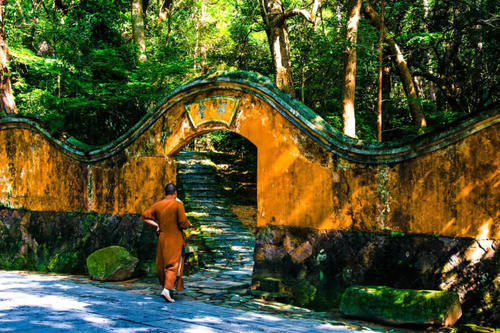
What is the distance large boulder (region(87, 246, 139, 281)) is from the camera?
901 cm

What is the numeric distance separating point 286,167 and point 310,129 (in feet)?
2.63

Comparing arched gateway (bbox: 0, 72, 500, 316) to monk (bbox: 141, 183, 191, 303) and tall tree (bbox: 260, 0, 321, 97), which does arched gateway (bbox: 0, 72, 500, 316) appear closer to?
monk (bbox: 141, 183, 191, 303)

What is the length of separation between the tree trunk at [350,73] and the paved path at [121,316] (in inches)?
295

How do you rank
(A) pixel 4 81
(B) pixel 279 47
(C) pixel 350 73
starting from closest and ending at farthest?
(C) pixel 350 73 → (A) pixel 4 81 → (B) pixel 279 47

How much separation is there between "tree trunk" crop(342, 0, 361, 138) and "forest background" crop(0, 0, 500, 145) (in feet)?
0.14

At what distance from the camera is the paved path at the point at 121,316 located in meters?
4.86

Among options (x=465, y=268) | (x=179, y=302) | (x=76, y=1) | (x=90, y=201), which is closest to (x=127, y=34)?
(x=76, y=1)

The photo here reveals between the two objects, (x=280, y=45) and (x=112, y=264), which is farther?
(x=280, y=45)

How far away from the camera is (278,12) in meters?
14.4

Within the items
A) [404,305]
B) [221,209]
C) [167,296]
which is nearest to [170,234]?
[167,296]

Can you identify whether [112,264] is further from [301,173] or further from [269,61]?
[269,61]

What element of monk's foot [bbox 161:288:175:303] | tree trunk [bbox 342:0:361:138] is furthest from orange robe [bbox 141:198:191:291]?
tree trunk [bbox 342:0:361:138]

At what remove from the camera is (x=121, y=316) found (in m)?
5.43

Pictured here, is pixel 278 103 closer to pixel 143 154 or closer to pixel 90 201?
pixel 143 154
